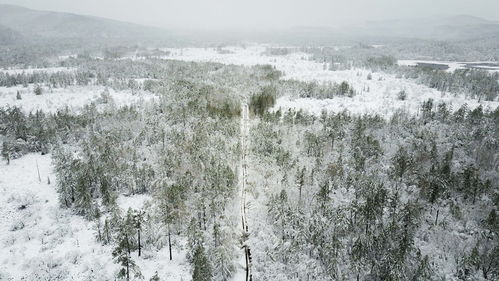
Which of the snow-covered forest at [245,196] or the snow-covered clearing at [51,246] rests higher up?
the snow-covered forest at [245,196]

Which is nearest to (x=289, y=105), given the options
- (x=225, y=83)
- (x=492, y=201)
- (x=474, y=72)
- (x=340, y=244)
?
(x=225, y=83)

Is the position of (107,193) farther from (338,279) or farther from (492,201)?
(492,201)

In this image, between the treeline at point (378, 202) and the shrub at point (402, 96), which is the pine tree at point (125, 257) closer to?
the treeline at point (378, 202)

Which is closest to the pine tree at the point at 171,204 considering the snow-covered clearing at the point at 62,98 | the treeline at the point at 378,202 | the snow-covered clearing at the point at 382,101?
the treeline at the point at 378,202

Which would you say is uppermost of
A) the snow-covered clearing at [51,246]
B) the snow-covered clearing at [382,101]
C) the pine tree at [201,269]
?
the snow-covered clearing at [382,101]

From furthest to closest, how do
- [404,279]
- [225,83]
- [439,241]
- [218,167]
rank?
[225,83] → [218,167] → [439,241] → [404,279]

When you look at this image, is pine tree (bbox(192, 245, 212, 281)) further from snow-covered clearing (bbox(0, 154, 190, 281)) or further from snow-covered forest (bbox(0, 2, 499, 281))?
snow-covered clearing (bbox(0, 154, 190, 281))

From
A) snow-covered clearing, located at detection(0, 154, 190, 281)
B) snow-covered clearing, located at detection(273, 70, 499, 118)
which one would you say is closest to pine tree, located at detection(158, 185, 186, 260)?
snow-covered clearing, located at detection(0, 154, 190, 281)
